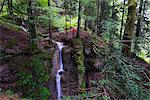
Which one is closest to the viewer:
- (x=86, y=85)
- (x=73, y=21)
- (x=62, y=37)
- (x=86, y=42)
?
(x=86, y=85)

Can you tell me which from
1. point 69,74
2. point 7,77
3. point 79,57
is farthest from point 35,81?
point 79,57

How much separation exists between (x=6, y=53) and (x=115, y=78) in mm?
9955

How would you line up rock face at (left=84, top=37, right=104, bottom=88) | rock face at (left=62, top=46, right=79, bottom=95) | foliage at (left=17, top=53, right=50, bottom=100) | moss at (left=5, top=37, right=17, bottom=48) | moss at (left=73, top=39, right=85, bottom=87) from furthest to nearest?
rock face at (left=84, top=37, right=104, bottom=88) < moss at (left=73, top=39, right=85, bottom=87) < rock face at (left=62, top=46, right=79, bottom=95) < moss at (left=5, top=37, right=17, bottom=48) < foliage at (left=17, top=53, right=50, bottom=100)

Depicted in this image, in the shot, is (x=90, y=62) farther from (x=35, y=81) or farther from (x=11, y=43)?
(x=11, y=43)

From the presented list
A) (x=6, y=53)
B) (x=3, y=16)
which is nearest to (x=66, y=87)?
(x=6, y=53)

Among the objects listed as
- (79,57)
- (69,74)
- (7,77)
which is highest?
(79,57)

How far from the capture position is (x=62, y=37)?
17172 mm

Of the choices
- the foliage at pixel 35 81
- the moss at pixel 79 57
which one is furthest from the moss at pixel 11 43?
the moss at pixel 79 57

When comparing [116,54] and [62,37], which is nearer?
[116,54]

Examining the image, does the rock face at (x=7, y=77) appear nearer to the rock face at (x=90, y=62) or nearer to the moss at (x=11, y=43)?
the moss at (x=11, y=43)

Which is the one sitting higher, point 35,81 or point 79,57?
point 79,57

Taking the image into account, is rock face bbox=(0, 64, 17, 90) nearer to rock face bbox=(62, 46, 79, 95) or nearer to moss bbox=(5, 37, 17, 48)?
moss bbox=(5, 37, 17, 48)

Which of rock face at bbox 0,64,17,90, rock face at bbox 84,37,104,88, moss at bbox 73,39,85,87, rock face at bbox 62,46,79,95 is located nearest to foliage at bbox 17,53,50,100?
rock face at bbox 0,64,17,90

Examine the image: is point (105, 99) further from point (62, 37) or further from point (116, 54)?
point (62, 37)
